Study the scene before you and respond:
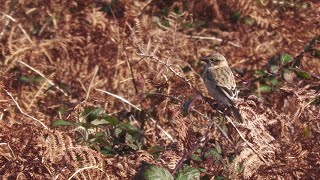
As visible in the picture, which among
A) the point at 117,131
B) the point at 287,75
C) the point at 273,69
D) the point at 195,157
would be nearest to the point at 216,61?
the point at 273,69

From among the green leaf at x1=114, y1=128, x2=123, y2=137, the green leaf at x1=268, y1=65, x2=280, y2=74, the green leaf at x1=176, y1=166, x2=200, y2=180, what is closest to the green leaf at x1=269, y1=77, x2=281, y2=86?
the green leaf at x1=268, y1=65, x2=280, y2=74

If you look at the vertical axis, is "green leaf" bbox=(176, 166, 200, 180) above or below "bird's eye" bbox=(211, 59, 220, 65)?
above

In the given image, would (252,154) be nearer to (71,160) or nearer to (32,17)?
(71,160)

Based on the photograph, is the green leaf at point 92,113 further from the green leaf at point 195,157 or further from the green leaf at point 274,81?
the green leaf at point 274,81

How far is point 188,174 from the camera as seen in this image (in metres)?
4.58

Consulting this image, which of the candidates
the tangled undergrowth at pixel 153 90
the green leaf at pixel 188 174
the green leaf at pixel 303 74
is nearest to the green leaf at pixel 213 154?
the tangled undergrowth at pixel 153 90

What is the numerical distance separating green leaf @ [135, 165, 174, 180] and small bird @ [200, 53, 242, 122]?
1385 millimetres

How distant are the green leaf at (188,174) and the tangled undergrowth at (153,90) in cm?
1

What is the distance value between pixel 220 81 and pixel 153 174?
2189 millimetres

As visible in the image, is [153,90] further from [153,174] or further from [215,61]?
[153,174]

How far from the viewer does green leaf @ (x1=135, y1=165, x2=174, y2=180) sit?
4.45 meters

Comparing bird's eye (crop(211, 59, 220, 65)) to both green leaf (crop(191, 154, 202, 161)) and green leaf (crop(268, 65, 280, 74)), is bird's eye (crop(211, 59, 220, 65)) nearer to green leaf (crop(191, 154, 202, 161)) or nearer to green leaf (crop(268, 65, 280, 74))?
green leaf (crop(268, 65, 280, 74))

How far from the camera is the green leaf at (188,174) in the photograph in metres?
4.56

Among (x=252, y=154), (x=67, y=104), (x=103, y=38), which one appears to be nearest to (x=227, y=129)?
(x=252, y=154)
